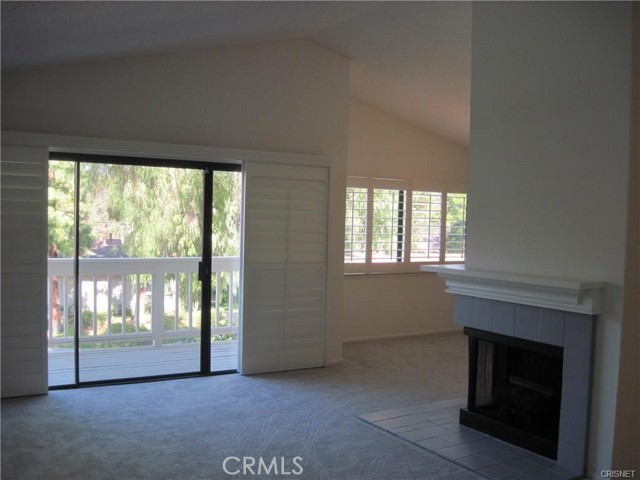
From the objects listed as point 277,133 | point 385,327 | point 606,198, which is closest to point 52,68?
point 277,133

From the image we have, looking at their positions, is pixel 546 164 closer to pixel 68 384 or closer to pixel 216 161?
pixel 216 161

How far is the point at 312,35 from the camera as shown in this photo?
5273 mm

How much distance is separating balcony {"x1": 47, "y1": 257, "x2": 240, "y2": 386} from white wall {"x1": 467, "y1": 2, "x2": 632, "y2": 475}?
2888 mm

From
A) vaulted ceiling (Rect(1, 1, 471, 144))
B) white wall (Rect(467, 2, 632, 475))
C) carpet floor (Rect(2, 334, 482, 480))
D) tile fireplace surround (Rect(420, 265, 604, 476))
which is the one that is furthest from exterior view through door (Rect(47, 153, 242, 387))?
tile fireplace surround (Rect(420, 265, 604, 476))

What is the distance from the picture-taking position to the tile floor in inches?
129

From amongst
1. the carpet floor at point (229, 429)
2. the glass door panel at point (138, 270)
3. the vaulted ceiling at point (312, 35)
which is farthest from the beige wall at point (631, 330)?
the glass door panel at point (138, 270)

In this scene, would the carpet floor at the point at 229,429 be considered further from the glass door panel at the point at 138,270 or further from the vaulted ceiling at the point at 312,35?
the vaulted ceiling at the point at 312,35

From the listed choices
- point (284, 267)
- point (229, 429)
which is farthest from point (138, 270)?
point (229, 429)

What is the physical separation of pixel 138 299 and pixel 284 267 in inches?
67.5

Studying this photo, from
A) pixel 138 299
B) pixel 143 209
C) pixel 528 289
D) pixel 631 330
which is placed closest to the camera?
pixel 631 330

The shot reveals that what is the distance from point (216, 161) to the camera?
5.06 metres

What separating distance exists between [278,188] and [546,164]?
2394mm

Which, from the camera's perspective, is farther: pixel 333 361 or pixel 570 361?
pixel 333 361

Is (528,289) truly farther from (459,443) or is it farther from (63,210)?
(63,210)
